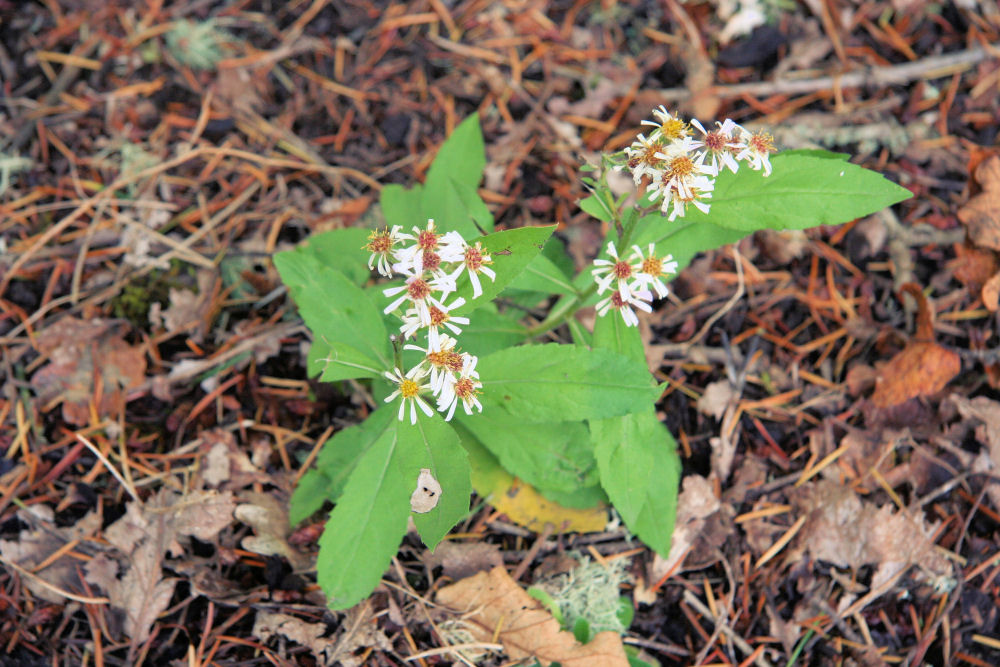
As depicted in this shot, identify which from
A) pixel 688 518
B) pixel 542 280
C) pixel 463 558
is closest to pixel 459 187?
pixel 542 280

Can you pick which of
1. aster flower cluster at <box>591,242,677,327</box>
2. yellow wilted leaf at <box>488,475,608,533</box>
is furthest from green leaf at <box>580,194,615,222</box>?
yellow wilted leaf at <box>488,475,608,533</box>

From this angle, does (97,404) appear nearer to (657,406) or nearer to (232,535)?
(232,535)

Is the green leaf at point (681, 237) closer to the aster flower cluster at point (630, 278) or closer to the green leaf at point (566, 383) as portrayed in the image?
the aster flower cluster at point (630, 278)

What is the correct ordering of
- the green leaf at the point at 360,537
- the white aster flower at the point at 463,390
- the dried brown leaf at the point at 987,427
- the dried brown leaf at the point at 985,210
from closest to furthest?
the white aster flower at the point at 463,390, the green leaf at the point at 360,537, the dried brown leaf at the point at 987,427, the dried brown leaf at the point at 985,210

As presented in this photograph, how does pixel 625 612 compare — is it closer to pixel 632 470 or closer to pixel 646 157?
pixel 632 470

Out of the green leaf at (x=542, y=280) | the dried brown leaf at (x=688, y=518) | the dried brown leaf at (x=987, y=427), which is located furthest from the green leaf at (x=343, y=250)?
the dried brown leaf at (x=987, y=427)

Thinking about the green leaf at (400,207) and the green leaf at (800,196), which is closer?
the green leaf at (800,196)

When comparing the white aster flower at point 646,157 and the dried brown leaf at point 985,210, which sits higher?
the white aster flower at point 646,157
